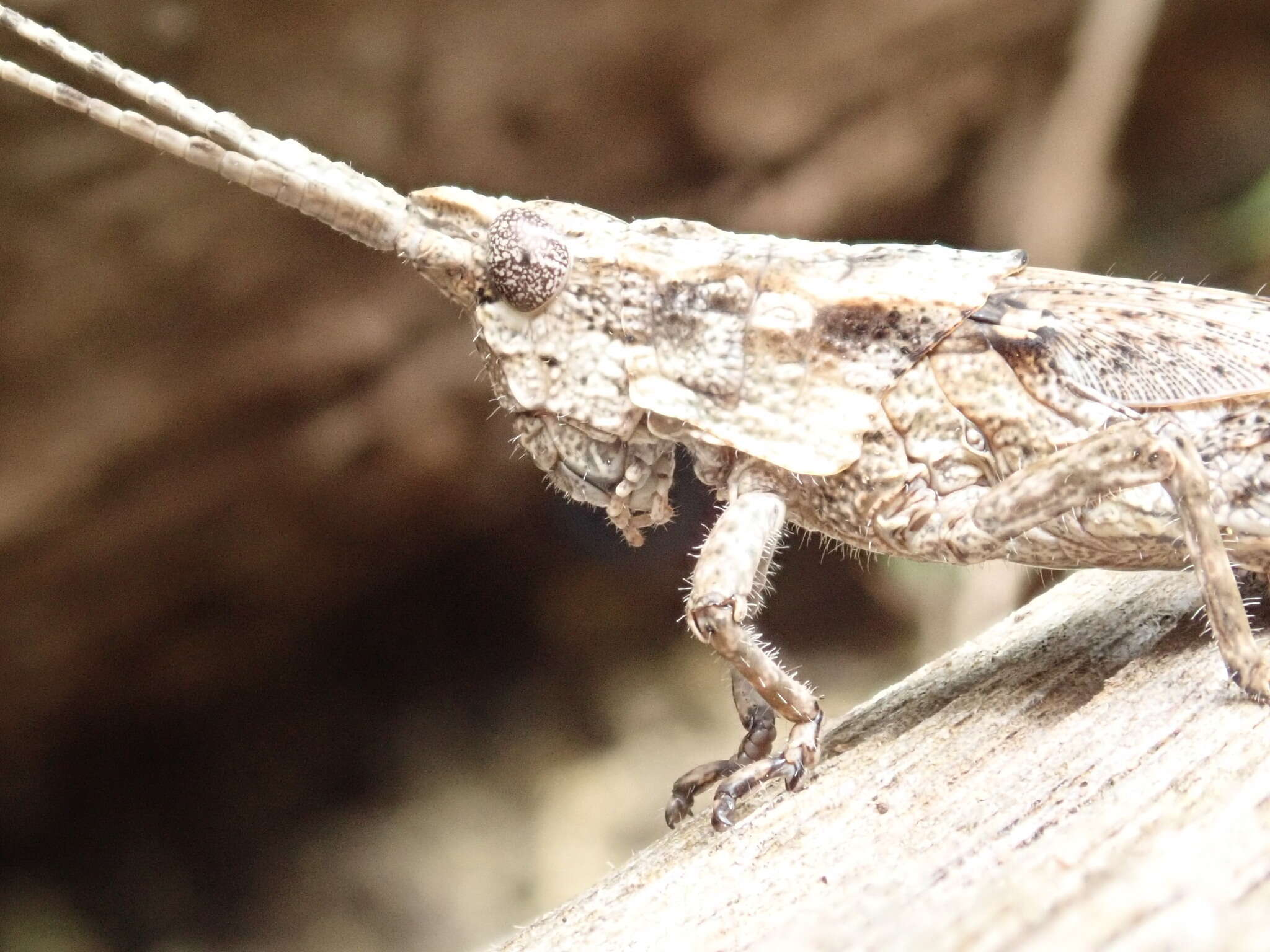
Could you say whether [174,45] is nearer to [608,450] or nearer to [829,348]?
[608,450]

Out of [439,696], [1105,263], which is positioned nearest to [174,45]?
[439,696]

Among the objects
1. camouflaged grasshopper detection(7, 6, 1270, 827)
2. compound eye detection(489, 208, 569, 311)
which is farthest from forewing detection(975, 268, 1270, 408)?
compound eye detection(489, 208, 569, 311)

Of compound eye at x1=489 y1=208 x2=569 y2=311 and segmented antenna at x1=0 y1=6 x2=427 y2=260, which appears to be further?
compound eye at x1=489 y1=208 x2=569 y2=311

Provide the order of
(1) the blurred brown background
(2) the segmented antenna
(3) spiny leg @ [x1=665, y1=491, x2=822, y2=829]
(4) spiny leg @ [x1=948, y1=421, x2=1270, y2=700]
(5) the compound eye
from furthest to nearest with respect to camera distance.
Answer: (1) the blurred brown background
(5) the compound eye
(2) the segmented antenna
(3) spiny leg @ [x1=665, y1=491, x2=822, y2=829]
(4) spiny leg @ [x1=948, y1=421, x2=1270, y2=700]

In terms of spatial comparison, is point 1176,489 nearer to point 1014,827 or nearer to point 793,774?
point 1014,827

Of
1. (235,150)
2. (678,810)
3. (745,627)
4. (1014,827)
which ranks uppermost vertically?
(235,150)

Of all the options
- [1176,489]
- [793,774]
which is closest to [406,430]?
[793,774]

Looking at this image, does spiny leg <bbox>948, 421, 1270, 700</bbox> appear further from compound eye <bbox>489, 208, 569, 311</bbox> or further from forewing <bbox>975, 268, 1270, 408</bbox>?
compound eye <bbox>489, 208, 569, 311</bbox>
